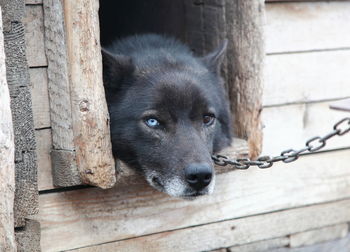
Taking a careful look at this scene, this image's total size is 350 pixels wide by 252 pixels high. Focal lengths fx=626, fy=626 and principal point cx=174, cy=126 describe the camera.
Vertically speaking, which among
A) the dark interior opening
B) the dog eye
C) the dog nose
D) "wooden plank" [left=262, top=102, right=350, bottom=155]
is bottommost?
"wooden plank" [left=262, top=102, right=350, bottom=155]

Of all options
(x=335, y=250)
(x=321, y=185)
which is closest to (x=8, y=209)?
(x=335, y=250)

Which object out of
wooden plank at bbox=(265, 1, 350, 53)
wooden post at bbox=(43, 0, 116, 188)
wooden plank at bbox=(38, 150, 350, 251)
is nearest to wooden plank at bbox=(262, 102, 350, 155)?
wooden plank at bbox=(38, 150, 350, 251)

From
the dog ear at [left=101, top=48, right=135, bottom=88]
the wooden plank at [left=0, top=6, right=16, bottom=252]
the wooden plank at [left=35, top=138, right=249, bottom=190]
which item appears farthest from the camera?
the dog ear at [left=101, top=48, right=135, bottom=88]

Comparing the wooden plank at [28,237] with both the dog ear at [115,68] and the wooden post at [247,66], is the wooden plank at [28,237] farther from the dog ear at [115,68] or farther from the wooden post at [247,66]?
the wooden post at [247,66]

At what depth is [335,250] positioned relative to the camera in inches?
89.9

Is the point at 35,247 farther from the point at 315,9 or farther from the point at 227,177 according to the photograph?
the point at 315,9

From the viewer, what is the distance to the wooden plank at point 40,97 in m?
2.99

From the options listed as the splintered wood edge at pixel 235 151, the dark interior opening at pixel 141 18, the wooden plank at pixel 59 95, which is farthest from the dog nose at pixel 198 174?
the dark interior opening at pixel 141 18

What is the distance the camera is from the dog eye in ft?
10.4

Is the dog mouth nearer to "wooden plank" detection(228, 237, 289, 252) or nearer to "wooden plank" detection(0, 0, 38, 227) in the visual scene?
"wooden plank" detection(0, 0, 38, 227)

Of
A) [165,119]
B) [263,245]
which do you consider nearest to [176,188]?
[165,119]

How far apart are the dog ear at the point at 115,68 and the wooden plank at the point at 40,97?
309 millimetres

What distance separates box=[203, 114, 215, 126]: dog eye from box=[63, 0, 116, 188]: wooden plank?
1.81ft

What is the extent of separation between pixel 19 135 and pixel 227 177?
4.69ft
